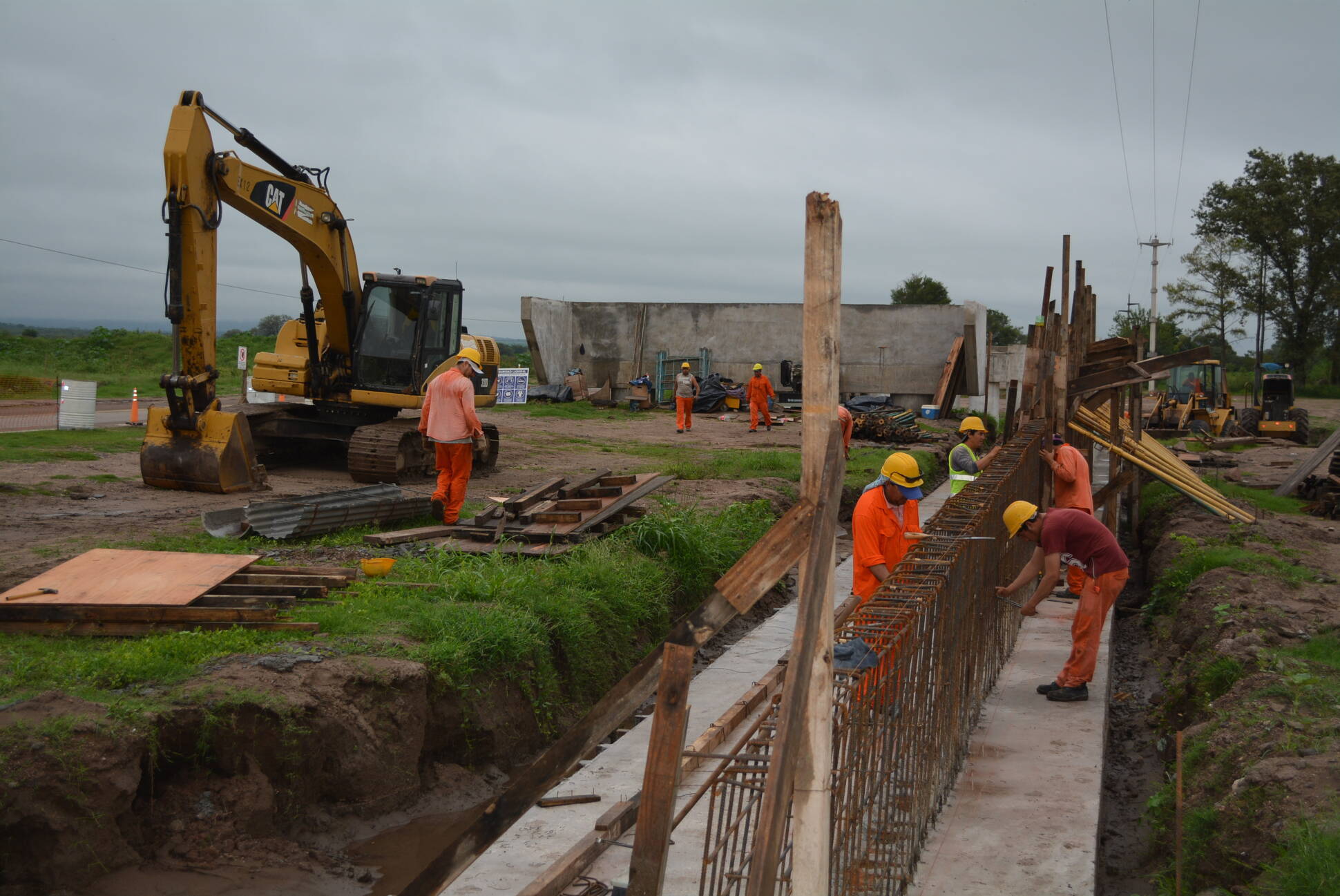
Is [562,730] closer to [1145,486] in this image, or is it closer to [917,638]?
[917,638]

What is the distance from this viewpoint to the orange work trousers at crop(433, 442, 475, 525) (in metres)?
11.2

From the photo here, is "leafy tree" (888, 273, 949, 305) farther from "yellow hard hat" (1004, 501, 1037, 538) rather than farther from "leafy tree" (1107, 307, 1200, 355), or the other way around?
"yellow hard hat" (1004, 501, 1037, 538)

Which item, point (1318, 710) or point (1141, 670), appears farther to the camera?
point (1141, 670)

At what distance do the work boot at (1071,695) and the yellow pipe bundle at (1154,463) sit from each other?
205 inches

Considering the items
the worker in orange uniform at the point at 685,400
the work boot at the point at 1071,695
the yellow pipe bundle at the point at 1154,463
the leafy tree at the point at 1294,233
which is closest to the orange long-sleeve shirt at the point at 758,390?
the worker in orange uniform at the point at 685,400

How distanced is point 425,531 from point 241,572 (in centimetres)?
256

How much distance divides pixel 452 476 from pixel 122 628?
14.7 feet

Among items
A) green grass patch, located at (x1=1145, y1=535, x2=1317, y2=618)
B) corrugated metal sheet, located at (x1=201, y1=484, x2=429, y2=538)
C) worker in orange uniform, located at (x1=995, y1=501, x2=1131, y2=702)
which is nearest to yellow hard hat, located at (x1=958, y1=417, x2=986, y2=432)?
worker in orange uniform, located at (x1=995, y1=501, x2=1131, y2=702)

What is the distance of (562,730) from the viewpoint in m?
8.01

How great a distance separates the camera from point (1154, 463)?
13852 mm

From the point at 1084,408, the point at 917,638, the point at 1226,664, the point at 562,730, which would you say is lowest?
the point at 562,730

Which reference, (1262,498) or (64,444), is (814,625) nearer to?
(64,444)

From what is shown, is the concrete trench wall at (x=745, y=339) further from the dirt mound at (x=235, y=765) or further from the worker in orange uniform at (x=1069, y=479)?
the dirt mound at (x=235, y=765)

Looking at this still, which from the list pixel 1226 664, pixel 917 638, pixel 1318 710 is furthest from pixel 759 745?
pixel 1226 664
